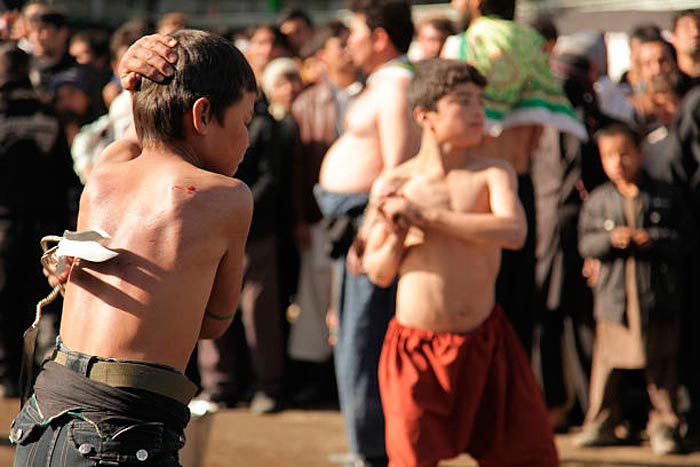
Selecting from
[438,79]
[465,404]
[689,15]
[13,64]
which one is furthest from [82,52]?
[465,404]

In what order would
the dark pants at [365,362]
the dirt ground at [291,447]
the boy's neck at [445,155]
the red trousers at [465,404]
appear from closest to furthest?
the red trousers at [465,404]
the boy's neck at [445,155]
the dark pants at [365,362]
the dirt ground at [291,447]

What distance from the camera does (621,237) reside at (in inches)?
247

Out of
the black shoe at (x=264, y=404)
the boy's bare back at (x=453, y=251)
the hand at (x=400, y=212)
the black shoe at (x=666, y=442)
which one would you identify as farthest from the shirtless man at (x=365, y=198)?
the black shoe at (x=264, y=404)

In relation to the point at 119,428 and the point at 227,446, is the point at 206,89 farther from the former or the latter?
the point at 227,446

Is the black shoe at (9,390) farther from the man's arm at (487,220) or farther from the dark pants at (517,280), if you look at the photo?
the man's arm at (487,220)

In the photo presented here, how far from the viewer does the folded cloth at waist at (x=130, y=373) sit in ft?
9.40

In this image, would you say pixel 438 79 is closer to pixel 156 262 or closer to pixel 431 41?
pixel 156 262

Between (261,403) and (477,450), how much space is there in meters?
3.05

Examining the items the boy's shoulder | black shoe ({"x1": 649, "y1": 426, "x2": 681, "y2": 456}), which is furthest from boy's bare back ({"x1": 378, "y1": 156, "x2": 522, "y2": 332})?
black shoe ({"x1": 649, "y1": 426, "x2": 681, "y2": 456})

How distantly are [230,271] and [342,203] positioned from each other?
2599 millimetres

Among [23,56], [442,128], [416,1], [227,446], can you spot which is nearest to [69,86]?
[23,56]

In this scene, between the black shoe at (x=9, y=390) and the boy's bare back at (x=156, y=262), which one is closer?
the boy's bare back at (x=156, y=262)

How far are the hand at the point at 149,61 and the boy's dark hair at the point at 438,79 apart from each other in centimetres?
174

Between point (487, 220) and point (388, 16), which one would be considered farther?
point (388, 16)
